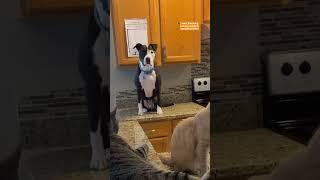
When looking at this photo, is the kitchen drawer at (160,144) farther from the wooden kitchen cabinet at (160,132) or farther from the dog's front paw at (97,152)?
the dog's front paw at (97,152)

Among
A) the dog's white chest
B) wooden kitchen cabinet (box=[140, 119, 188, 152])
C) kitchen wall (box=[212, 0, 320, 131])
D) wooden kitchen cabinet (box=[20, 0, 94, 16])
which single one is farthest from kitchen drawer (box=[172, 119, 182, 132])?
wooden kitchen cabinet (box=[20, 0, 94, 16])

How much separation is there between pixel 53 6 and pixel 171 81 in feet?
1.77

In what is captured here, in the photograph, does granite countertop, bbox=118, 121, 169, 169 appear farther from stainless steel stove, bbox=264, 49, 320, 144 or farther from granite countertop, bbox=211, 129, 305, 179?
stainless steel stove, bbox=264, 49, 320, 144

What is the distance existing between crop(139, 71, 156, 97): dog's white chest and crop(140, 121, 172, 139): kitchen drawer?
9 cm

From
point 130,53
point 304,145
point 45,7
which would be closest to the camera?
point 45,7

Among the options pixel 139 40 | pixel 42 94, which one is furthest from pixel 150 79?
pixel 42 94

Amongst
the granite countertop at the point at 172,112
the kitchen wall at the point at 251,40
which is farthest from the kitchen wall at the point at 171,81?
the kitchen wall at the point at 251,40

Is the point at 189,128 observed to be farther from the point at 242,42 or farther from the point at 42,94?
the point at 42,94

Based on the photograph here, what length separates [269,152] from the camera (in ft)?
2.88

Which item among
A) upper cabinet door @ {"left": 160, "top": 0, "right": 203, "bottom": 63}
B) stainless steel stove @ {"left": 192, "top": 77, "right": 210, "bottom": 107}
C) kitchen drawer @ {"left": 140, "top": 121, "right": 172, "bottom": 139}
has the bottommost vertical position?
kitchen drawer @ {"left": 140, "top": 121, "right": 172, "bottom": 139}

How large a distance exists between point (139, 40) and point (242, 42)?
Result: 312 millimetres

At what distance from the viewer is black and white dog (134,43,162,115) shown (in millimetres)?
1035

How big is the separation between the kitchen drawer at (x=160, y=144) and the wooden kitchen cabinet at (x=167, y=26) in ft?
0.74

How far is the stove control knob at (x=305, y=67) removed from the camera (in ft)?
2.86
